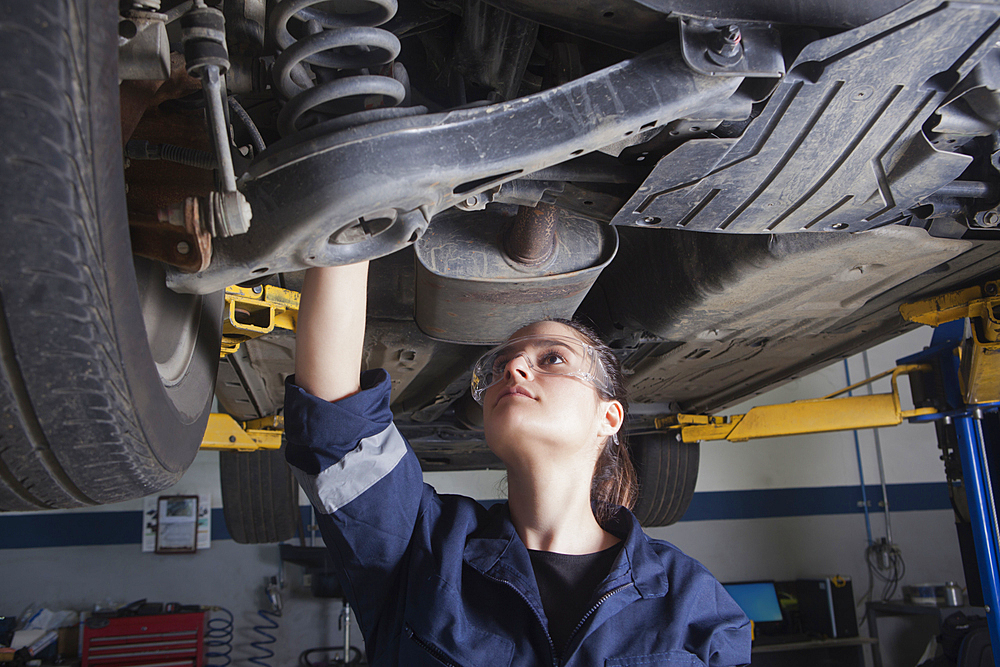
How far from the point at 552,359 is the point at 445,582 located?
0.42 m

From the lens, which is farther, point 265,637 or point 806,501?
point 806,501

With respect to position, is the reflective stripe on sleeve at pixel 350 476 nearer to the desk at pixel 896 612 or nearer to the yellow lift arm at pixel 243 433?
the yellow lift arm at pixel 243 433

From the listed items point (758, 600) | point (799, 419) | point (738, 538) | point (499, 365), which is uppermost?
point (799, 419)

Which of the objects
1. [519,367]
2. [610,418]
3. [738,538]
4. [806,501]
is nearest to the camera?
[519,367]

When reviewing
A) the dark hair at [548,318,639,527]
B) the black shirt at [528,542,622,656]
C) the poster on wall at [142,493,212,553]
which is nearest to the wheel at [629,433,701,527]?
the dark hair at [548,318,639,527]

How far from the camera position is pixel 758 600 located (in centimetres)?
566

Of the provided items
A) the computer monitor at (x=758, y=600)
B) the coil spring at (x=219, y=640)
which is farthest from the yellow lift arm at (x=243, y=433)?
the computer monitor at (x=758, y=600)

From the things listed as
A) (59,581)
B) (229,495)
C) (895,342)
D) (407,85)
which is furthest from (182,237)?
(895,342)

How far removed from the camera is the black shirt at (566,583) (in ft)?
3.22

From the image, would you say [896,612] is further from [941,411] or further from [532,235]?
[532,235]

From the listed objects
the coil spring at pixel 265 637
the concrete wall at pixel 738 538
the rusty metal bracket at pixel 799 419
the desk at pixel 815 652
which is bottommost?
the desk at pixel 815 652

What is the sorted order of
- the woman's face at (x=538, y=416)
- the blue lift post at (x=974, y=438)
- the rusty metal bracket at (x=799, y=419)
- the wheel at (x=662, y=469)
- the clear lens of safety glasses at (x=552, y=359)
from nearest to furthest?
the woman's face at (x=538, y=416)
the clear lens of safety glasses at (x=552, y=359)
the blue lift post at (x=974, y=438)
the rusty metal bracket at (x=799, y=419)
the wheel at (x=662, y=469)

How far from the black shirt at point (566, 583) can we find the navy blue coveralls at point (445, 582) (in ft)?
0.14

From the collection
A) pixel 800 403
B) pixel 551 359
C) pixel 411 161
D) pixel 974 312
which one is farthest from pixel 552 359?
pixel 800 403
